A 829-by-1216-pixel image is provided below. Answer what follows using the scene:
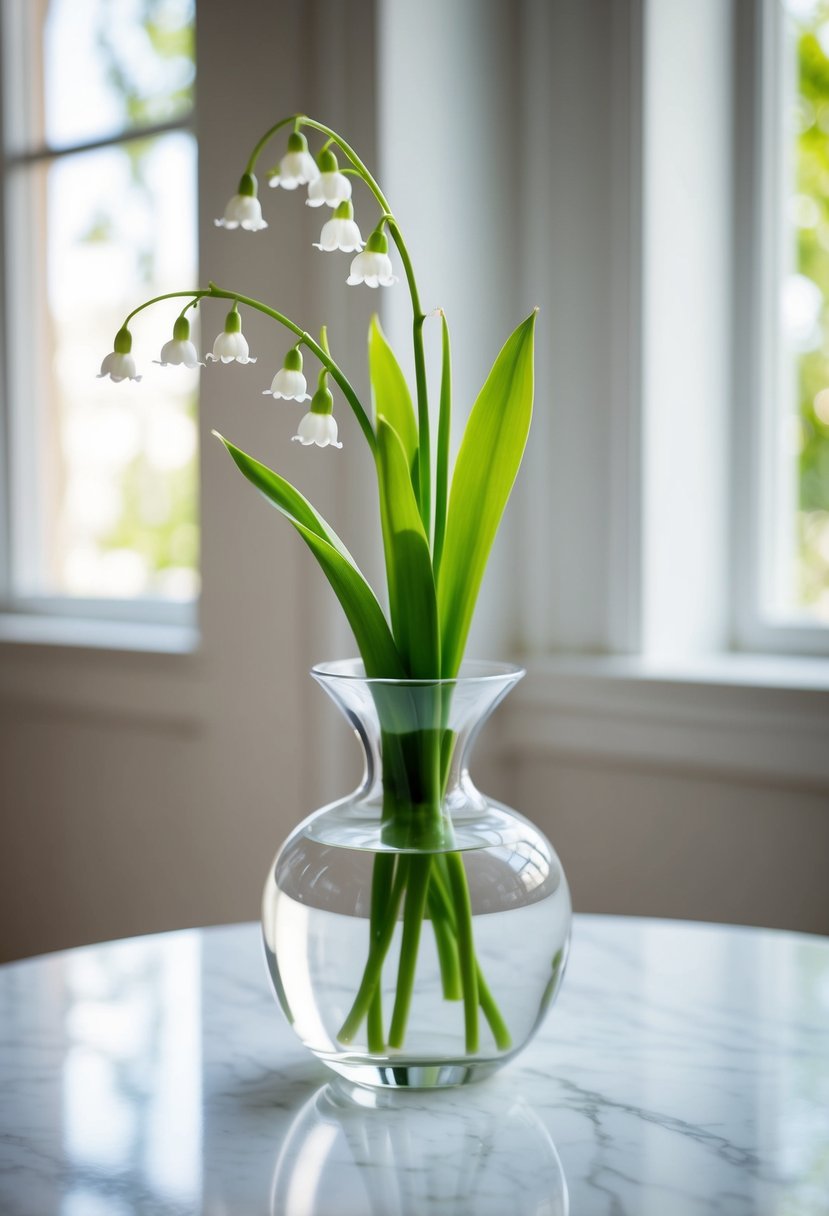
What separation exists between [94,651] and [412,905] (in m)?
1.39

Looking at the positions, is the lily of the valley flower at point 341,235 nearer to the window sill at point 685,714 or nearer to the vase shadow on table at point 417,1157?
the vase shadow on table at point 417,1157

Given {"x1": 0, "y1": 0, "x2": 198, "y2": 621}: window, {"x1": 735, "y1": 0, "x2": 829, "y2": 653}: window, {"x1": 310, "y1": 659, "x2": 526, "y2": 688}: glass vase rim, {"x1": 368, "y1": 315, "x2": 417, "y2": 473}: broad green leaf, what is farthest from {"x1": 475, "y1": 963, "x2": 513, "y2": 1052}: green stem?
{"x1": 0, "y1": 0, "x2": 198, "y2": 621}: window

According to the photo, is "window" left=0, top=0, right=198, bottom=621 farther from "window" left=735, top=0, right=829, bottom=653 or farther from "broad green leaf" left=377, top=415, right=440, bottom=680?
"broad green leaf" left=377, top=415, right=440, bottom=680

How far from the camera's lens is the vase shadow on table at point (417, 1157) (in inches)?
23.9

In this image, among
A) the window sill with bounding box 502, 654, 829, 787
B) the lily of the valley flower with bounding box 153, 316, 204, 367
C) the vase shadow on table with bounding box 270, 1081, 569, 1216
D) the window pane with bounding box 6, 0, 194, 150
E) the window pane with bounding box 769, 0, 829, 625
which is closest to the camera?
the vase shadow on table with bounding box 270, 1081, 569, 1216

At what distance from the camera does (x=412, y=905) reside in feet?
2.27

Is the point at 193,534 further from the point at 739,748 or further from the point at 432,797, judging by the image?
the point at 432,797

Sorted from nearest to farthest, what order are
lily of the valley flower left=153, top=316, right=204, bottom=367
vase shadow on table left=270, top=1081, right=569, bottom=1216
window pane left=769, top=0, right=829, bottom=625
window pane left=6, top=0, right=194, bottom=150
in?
vase shadow on table left=270, top=1081, right=569, bottom=1216
lily of the valley flower left=153, top=316, right=204, bottom=367
window pane left=769, top=0, right=829, bottom=625
window pane left=6, top=0, right=194, bottom=150

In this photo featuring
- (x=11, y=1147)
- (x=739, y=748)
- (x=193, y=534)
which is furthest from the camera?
(x=193, y=534)

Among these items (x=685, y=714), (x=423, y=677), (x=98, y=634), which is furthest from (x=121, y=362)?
(x=98, y=634)

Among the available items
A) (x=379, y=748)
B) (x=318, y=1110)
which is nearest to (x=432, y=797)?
(x=379, y=748)

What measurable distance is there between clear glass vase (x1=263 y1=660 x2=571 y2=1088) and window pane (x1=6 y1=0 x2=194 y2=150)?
1758 mm

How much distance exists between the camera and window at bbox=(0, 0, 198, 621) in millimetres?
2258

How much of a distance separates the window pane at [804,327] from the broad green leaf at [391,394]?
109 centimetres
